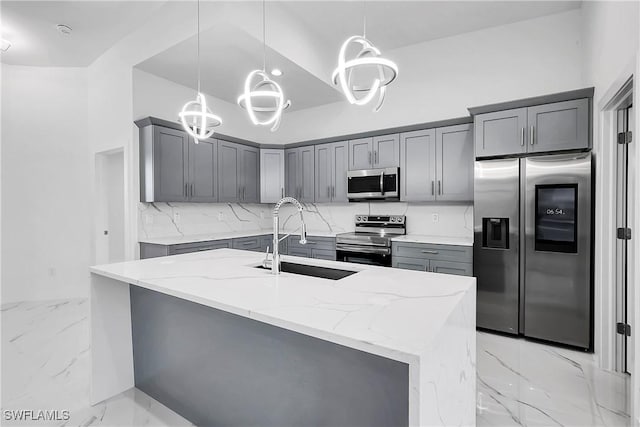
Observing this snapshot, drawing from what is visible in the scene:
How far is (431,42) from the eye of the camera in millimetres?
4082

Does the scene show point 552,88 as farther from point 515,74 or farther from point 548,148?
point 548,148

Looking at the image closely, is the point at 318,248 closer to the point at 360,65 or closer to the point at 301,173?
the point at 301,173

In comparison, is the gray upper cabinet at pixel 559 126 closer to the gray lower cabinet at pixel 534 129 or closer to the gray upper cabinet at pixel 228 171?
the gray lower cabinet at pixel 534 129

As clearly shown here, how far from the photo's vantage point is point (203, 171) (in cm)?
413

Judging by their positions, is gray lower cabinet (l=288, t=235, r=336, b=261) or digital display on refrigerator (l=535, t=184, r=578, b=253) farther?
gray lower cabinet (l=288, t=235, r=336, b=261)

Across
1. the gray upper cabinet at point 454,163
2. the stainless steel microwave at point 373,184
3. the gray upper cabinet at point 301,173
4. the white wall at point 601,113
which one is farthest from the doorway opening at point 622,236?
the gray upper cabinet at point 301,173

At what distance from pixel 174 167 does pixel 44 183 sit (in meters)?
2.02

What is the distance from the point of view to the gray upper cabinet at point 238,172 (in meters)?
4.39

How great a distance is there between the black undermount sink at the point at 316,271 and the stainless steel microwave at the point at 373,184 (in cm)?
218

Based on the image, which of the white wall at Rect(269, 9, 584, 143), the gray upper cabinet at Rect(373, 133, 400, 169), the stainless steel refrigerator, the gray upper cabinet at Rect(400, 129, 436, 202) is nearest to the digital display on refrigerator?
the stainless steel refrigerator

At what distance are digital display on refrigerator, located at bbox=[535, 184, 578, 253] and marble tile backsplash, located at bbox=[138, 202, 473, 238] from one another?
98cm

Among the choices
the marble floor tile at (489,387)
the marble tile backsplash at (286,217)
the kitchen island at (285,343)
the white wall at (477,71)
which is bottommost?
the marble floor tile at (489,387)

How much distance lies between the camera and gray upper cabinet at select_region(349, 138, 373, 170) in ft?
13.9

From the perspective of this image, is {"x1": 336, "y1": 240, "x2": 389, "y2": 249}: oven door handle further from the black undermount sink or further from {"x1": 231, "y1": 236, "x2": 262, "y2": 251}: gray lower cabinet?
the black undermount sink
